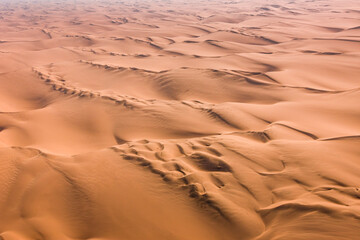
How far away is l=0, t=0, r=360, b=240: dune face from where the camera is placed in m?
2.48

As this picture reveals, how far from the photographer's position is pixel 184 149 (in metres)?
3.46

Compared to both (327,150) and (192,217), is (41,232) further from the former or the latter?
(327,150)

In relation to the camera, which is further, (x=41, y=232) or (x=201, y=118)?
(x=201, y=118)

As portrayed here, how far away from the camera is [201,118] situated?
4477 mm

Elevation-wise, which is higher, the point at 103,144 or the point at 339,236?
the point at 339,236

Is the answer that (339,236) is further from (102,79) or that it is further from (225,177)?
(102,79)

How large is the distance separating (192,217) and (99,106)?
11.5ft

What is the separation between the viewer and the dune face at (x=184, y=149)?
248cm

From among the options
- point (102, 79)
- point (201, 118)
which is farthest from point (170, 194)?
point (102, 79)

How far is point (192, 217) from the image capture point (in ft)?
8.42

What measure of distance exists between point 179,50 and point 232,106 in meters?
5.76

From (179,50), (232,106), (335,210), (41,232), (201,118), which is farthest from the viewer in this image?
(179,50)

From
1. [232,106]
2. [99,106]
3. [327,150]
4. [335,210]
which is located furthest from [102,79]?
[335,210]

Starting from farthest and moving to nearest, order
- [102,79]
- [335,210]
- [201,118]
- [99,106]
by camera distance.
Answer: [102,79], [99,106], [201,118], [335,210]
